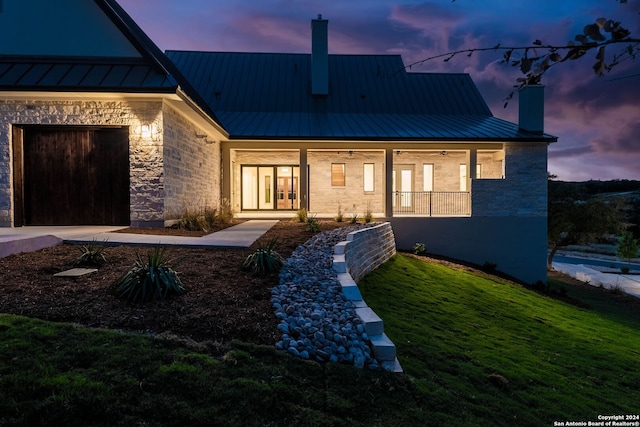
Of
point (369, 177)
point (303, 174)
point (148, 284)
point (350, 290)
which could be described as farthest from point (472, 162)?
point (148, 284)

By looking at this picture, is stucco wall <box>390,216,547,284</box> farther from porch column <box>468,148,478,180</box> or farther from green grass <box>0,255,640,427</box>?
green grass <box>0,255,640,427</box>

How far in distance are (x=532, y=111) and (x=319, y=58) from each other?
32.1 feet

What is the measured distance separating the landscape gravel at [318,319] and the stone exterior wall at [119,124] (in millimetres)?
5552

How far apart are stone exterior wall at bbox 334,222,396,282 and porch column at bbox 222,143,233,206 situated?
720 cm

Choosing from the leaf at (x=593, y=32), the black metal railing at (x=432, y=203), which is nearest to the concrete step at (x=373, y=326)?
the leaf at (x=593, y=32)

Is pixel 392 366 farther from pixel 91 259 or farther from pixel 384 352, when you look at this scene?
pixel 91 259

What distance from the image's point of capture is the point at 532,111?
50.7ft

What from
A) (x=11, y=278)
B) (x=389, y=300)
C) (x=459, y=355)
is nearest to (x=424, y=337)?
(x=459, y=355)

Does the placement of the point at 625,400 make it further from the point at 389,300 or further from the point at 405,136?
the point at 405,136

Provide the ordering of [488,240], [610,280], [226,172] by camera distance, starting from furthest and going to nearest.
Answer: [610,280]
[226,172]
[488,240]

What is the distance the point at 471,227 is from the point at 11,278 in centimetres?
1368

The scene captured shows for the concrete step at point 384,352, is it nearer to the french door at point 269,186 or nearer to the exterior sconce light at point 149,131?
the exterior sconce light at point 149,131

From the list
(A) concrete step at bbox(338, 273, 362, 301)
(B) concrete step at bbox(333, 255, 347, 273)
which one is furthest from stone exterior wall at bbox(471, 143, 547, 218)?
(A) concrete step at bbox(338, 273, 362, 301)

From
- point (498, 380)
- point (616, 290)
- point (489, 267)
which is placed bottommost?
point (616, 290)
